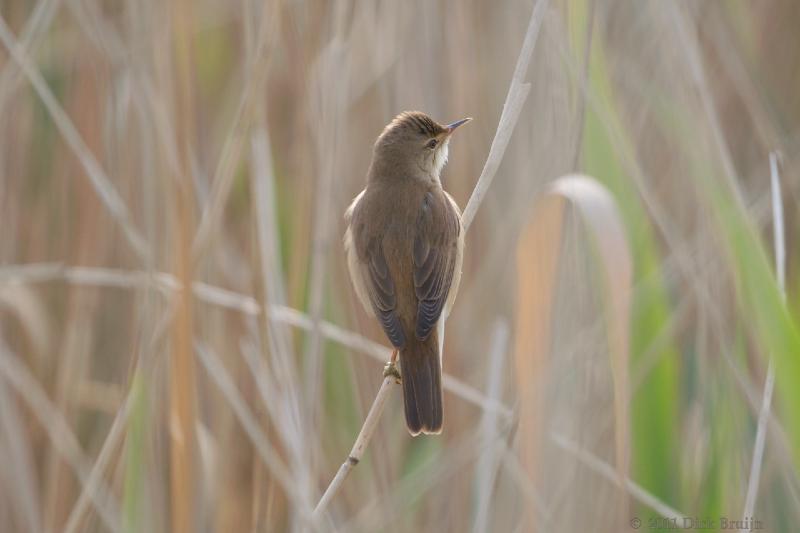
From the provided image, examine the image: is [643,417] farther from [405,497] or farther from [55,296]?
[55,296]

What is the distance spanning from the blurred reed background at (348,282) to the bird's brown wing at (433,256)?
19 cm

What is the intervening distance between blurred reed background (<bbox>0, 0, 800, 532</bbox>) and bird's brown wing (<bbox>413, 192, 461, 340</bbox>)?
0.19 meters

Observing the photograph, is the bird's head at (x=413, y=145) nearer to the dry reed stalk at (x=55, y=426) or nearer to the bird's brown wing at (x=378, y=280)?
the bird's brown wing at (x=378, y=280)

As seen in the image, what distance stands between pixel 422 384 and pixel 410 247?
49cm

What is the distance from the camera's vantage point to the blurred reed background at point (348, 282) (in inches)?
89.7

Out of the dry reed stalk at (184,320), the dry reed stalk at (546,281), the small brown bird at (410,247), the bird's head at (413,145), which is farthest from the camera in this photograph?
the bird's head at (413,145)

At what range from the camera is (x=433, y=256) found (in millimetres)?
3002

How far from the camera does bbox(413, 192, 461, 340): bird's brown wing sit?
2.86m

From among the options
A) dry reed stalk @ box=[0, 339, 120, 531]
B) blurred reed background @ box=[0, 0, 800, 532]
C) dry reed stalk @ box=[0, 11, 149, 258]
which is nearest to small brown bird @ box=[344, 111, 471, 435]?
blurred reed background @ box=[0, 0, 800, 532]

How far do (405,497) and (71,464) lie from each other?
3.28 ft

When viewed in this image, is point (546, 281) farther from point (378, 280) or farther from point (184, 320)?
point (378, 280)

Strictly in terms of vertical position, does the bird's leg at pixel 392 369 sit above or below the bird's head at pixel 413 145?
below

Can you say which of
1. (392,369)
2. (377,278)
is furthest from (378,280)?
(392,369)

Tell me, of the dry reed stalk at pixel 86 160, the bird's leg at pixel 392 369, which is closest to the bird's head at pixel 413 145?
the bird's leg at pixel 392 369
